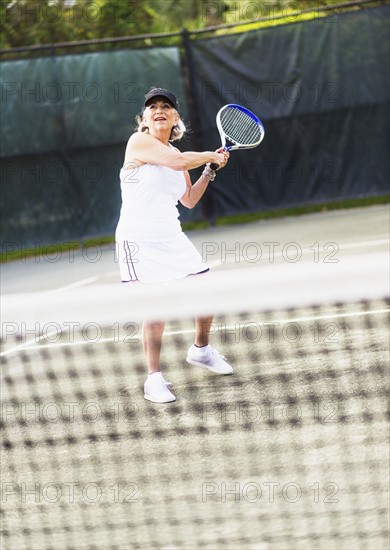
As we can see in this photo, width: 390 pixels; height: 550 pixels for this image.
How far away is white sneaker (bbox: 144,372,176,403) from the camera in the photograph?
529 cm

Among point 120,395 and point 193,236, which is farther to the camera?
point 193,236

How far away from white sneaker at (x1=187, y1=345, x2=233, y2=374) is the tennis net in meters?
0.08

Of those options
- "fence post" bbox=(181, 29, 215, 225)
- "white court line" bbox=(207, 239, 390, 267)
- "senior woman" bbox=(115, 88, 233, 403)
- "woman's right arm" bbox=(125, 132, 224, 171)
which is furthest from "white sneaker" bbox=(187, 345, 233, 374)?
"fence post" bbox=(181, 29, 215, 225)

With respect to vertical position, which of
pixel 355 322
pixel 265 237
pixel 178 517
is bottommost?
pixel 178 517

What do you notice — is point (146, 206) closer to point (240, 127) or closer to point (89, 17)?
point (240, 127)

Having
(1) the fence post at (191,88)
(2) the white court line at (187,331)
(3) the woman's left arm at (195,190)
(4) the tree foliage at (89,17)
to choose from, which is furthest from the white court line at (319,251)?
(4) the tree foliage at (89,17)

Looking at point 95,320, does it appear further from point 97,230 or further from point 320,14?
point 320,14

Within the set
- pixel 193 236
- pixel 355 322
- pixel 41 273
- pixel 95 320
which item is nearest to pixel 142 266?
pixel 355 322

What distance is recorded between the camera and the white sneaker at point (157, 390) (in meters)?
5.29

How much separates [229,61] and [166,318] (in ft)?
32.0

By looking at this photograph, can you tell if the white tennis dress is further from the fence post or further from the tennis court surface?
the fence post

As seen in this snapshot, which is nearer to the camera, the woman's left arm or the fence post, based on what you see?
the woman's left arm

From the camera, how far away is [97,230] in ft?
41.3

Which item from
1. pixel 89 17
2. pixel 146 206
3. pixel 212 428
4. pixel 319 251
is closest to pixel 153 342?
pixel 146 206
